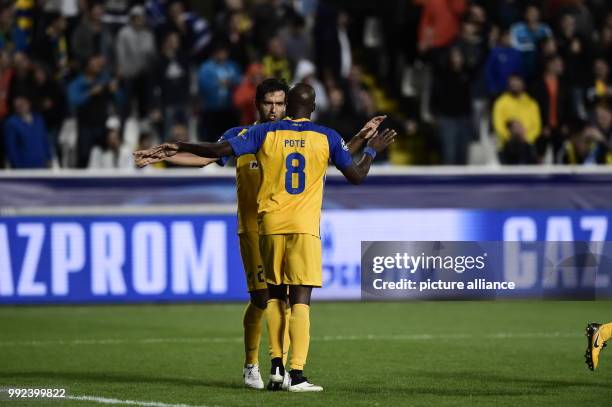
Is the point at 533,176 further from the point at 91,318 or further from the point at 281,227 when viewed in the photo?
the point at 281,227

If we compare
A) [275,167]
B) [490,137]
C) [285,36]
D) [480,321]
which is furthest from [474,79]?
[275,167]

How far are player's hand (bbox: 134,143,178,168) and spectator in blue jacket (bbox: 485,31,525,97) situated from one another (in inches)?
473

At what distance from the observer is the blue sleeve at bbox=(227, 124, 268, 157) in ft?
29.8

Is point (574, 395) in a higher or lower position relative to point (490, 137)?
lower

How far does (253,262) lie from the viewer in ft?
31.9

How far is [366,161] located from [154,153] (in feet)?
4.66

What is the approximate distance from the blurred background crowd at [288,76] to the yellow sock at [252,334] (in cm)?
924

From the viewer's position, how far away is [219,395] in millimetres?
9078

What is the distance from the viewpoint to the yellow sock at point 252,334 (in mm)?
9609

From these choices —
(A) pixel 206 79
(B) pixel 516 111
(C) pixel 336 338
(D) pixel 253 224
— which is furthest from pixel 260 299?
(B) pixel 516 111

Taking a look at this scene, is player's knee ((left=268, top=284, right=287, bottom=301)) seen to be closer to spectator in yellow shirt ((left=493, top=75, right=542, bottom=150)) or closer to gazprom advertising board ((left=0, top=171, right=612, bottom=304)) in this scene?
gazprom advertising board ((left=0, top=171, right=612, bottom=304))

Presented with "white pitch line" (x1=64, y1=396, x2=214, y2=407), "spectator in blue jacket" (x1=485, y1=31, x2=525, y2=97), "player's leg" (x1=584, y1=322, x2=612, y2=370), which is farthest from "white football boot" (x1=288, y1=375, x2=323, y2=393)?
"spectator in blue jacket" (x1=485, y1=31, x2=525, y2=97)

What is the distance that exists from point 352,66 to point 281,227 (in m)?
12.1

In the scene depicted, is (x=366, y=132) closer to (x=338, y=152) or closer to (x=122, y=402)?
(x=338, y=152)
